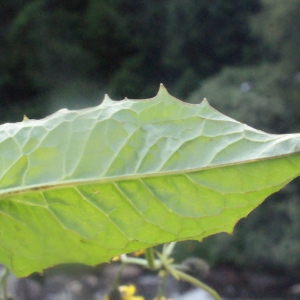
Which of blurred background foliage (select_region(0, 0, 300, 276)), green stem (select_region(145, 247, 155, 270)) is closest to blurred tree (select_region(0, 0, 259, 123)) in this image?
blurred background foliage (select_region(0, 0, 300, 276))

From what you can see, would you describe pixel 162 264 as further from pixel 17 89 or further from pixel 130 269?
pixel 17 89

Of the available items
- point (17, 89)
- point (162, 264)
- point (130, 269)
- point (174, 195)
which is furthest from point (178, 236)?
point (17, 89)

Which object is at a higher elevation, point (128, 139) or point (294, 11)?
point (294, 11)

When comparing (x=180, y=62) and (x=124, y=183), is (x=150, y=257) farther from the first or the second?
(x=180, y=62)

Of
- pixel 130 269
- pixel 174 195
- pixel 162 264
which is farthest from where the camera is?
pixel 130 269

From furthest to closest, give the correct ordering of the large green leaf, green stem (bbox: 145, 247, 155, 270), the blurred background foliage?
the blurred background foliage
green stem (bbox: 145, 247, 155, 270)
the large green leaf

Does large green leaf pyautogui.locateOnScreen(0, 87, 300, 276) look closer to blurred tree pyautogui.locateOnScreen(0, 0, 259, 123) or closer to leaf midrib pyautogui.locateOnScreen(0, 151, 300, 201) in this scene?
leaf midrib pyautogui.locateOnScreen(0, 151, 300, 201)

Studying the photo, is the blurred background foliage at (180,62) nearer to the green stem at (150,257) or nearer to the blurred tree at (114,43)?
the blurred tree at (114,43)

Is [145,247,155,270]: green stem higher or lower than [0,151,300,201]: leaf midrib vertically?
higher
